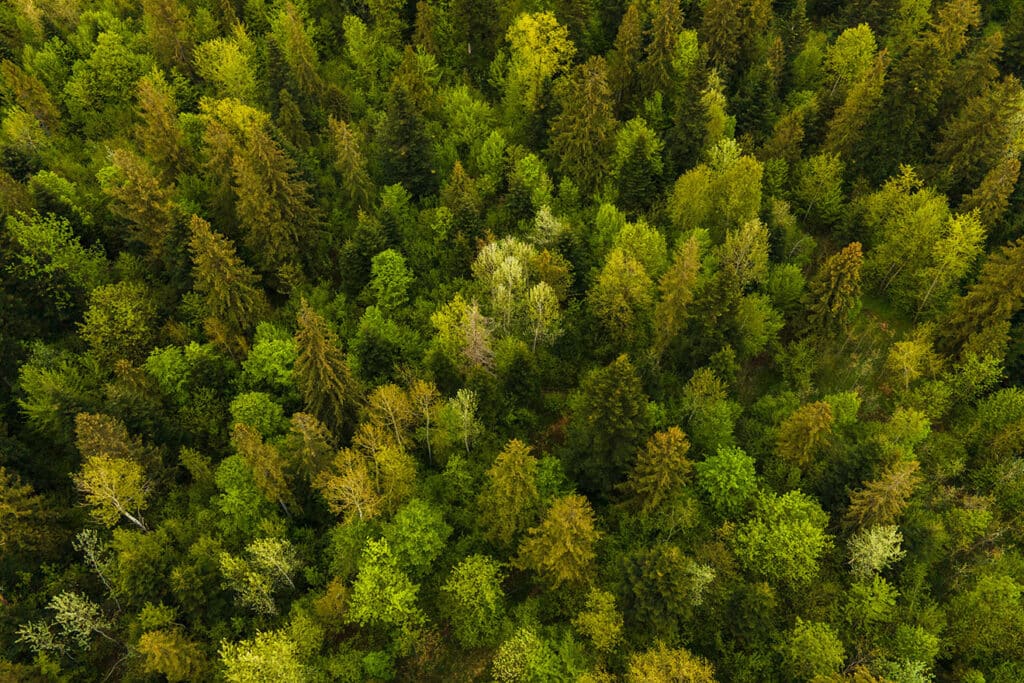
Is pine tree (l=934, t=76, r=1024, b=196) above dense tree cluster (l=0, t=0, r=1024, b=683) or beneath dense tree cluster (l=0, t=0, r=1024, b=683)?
above

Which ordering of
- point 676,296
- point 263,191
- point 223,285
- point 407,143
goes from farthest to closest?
point 407,143 → point 263,191 → point 223,285 → point 676,296

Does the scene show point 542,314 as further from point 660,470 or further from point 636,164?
Result: point 636,164

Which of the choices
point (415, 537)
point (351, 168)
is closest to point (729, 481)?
point (415, 537)

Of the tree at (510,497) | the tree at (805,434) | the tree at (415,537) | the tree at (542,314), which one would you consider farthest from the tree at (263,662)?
the tree at (805,434)

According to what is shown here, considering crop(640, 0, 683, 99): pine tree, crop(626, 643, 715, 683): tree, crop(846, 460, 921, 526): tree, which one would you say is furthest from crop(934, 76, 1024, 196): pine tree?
crop(626, 643, 715, 683): tree

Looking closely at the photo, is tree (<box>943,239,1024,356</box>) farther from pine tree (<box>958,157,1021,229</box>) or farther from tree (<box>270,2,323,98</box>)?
tree (<box>270,2,323,98</box>)

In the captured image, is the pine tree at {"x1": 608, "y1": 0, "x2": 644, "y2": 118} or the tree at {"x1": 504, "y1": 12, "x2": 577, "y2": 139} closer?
the tree at {"x1": 504, "y1": 12, "x2": 577, "y2": 139}
